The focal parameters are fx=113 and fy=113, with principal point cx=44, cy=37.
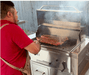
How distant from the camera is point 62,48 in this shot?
1579 mm

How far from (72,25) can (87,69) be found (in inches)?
34.4

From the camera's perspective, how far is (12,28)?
37.1 inches

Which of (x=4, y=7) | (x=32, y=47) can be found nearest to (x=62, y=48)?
(x=32, y=47)

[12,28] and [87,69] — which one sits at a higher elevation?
[12,28]

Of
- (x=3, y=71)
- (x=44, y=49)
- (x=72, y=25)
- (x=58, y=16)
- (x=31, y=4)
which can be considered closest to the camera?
(x=3, y=71)

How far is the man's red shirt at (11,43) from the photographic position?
3.07 feet

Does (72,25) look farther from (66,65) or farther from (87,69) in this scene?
(87,69)

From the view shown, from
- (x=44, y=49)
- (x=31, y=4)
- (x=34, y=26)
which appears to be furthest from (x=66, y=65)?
(x=31, y=4)

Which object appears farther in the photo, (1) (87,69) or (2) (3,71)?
(1) (87,69)

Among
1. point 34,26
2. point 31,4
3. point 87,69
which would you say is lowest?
point 87,69

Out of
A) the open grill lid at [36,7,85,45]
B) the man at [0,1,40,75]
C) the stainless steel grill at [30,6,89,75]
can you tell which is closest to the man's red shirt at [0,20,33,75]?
the man at [0,1,40,75]

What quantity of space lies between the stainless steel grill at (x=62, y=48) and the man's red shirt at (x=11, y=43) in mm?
628

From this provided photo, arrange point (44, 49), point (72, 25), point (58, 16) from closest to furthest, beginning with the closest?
point (44, 49) → point (72, 25) → point (58, 16)

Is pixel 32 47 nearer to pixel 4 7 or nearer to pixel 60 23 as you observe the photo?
pixel 4 7
